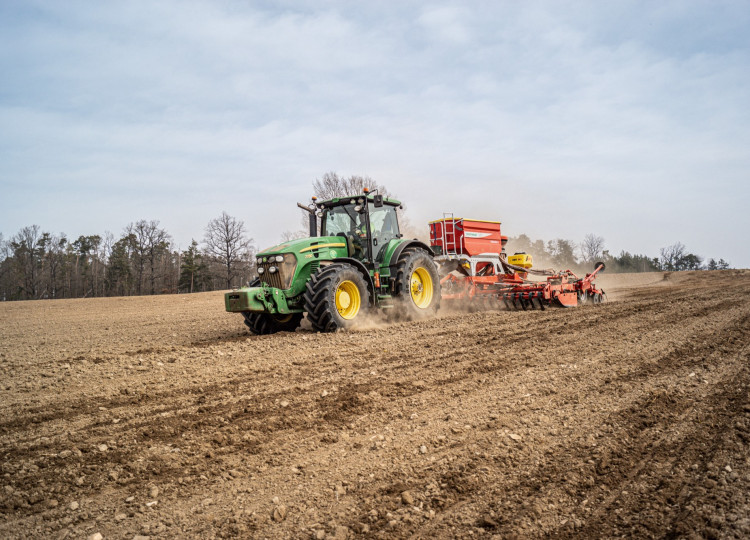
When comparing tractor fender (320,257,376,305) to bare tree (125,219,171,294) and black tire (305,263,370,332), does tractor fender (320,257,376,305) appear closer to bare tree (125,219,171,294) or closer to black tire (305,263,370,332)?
black tire (305,263,370,332)

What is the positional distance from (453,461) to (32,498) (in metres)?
2.65

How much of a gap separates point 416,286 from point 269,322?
3.34m

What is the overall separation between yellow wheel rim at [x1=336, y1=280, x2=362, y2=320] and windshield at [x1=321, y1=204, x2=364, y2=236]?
1439 mm

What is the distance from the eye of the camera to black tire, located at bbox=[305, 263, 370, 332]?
27.5 ft

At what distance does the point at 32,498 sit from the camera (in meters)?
2.94

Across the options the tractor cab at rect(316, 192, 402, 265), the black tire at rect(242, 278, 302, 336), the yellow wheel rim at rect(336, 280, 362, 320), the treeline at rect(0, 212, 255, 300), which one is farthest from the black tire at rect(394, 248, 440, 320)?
the treeline at rect(0, 212, 255, 300)

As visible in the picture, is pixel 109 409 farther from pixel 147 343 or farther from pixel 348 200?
pixel 348 200

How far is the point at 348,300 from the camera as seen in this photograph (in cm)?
909

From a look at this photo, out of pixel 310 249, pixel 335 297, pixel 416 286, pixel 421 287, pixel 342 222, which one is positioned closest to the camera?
pixel 335 297

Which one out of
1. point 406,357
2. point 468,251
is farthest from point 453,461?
point 468,251

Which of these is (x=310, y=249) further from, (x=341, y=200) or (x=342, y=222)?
(x=341, y=200)

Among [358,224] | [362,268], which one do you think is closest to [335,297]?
[362,268]

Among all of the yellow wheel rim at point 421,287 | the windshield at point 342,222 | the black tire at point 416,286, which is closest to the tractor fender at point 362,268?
the black tire at point 416,286

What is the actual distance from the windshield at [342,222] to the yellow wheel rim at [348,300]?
1439 millimetres
